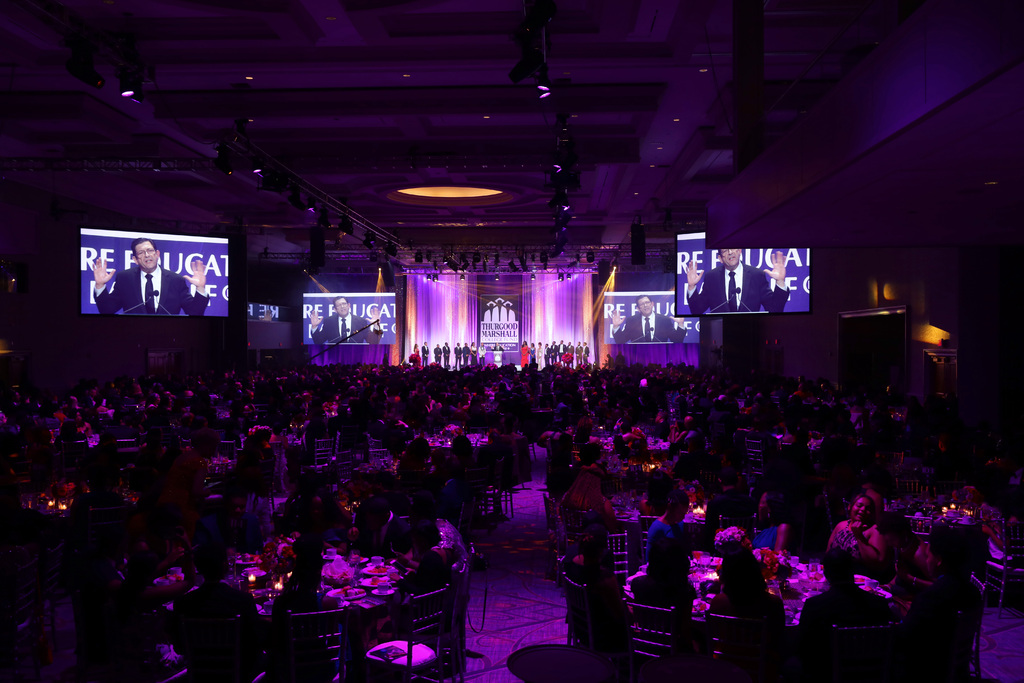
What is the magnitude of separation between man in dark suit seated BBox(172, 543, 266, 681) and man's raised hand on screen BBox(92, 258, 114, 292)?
14.6 metres

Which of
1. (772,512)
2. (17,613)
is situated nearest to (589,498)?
(772,512)

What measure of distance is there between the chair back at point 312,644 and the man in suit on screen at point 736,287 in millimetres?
13792

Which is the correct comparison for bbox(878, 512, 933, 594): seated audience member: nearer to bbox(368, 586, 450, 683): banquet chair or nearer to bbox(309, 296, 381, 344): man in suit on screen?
bbox(368, 586, 450, 683): banquet chair

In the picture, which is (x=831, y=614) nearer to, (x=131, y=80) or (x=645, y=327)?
(x=131, y=80)

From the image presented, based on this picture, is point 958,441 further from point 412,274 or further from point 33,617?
point 412,274

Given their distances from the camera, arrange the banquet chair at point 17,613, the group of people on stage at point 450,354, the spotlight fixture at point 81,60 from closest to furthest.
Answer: the banquet chair at point 17,613, the spotlight fixture at point 81,60, the group of people on stage at point 450,354

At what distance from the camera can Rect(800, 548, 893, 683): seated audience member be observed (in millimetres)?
3752

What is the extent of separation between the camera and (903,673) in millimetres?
3861

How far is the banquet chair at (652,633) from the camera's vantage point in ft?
13.3

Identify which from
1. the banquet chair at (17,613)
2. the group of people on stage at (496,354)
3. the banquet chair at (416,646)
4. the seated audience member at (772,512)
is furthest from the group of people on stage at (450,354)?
the banquet chair at (416,646)

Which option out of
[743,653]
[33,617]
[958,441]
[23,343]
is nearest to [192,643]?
[33,617]

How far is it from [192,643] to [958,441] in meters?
8.84

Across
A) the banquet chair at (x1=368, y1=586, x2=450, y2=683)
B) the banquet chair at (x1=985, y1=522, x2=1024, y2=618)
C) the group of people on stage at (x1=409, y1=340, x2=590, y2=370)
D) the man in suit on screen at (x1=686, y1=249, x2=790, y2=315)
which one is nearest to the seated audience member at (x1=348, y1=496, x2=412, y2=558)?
the banquet chair at (x1=368, y1=586, x2=450, y2=683)

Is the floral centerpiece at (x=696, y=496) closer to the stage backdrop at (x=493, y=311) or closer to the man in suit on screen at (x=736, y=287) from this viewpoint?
the man in suit on screen at (x=736, y=287)
